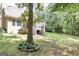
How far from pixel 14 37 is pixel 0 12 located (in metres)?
0.29

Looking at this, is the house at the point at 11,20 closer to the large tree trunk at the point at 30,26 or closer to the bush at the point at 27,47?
the large tree trunk at the point at 30,26

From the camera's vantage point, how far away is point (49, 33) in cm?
258

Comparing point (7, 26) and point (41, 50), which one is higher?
point (7, 26)

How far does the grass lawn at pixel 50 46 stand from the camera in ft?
8.34

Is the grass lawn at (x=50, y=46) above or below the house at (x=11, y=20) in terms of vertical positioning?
below

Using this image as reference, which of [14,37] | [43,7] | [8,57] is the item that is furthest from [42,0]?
[8,57]

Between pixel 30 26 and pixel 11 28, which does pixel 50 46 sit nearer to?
pixel 30 26

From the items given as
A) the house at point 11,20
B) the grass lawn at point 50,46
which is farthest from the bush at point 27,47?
the house at point 11,20

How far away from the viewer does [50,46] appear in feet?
8.43

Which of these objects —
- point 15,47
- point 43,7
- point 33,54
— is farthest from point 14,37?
point 43,7

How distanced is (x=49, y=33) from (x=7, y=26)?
0.43 m

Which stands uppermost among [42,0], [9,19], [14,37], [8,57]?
[42,0]

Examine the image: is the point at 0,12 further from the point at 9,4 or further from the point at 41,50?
the point at 41,50

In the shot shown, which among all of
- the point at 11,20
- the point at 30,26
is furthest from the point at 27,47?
the point at 11,20
